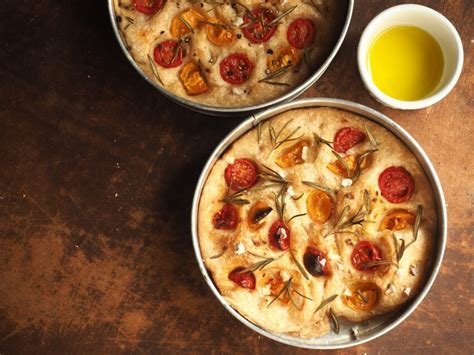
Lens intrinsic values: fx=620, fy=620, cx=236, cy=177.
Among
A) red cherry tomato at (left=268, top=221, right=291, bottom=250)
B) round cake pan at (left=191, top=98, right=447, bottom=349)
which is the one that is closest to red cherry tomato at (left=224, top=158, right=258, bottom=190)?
round cake pan at (left=191, top=98, right=447, bottom=349)

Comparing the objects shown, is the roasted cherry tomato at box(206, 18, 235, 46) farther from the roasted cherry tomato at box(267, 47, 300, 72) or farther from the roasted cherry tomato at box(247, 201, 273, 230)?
the roasted cherry tomato at box(247, 201, 273, 230)

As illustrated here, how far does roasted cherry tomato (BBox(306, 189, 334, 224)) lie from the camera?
372cm

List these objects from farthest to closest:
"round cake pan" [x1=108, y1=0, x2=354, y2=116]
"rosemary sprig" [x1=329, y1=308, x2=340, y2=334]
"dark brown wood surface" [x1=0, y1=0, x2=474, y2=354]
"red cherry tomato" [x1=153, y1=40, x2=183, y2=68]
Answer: "dark brown wood surface" [x1=0, y1=0, x2=474, y2=354]
"red cherry tomato" [x1=153, y1=40, x2=183, y2=68]
"rosemary sprig" [x1=329, y1=308, x2=340, y2=334]
"round cake pan" [x1=108, y1=0, x2=354, y2=116]

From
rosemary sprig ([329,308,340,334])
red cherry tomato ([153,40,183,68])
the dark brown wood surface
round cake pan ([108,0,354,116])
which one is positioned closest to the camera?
round cake pan ([108,0,354,116])

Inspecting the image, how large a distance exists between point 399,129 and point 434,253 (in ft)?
2.53

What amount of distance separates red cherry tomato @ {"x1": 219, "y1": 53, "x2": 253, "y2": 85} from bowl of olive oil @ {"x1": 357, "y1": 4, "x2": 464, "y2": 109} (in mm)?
705

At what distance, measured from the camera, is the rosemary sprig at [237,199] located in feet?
12.1

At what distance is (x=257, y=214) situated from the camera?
3688mm

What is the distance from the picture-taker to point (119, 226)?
4.25 metres

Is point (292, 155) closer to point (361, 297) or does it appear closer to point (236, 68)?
point (236, 68)

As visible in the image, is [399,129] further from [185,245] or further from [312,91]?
[185,245]

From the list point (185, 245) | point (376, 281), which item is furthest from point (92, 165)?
point (376, 281)

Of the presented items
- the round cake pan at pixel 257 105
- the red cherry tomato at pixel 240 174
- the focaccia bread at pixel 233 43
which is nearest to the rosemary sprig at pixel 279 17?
the focaccia bread at pixel 233 43

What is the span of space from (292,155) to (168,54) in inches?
38.9
